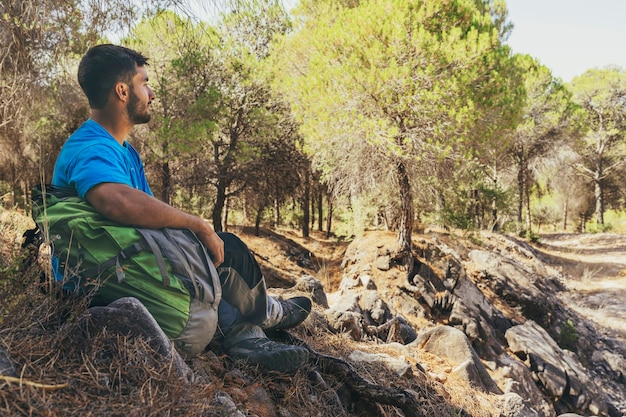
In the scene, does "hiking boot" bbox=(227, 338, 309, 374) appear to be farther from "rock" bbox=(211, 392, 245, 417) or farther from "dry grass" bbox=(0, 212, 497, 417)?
"rock" bbox=(211, 392, 245, 417)

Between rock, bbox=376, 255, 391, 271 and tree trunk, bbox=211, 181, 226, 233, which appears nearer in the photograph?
rock, bbox=376, 255, 391, 271

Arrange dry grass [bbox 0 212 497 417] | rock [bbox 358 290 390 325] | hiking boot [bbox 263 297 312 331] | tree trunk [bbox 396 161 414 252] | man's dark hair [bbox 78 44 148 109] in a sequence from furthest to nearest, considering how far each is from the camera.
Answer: tree trunk [bbox 396 161 414 252]
rock [bbox 358 290 390 325]
hiking boot [bbox 263 297 312 331]
man's dark hair [bbox 78 44 148 109]
dry grass [bbox 0 212 497 417]

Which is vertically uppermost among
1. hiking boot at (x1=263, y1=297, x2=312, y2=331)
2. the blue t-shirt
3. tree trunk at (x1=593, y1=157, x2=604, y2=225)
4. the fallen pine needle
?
tree trunk at (x1=593, y1=157, x2=604, y2=225)

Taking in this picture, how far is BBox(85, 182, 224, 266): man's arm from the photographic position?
1939 mm

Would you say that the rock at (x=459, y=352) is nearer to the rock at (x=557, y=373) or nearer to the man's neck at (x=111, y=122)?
the rock at (x=557, y=373)

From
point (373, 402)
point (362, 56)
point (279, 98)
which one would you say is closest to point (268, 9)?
point (373, 402)

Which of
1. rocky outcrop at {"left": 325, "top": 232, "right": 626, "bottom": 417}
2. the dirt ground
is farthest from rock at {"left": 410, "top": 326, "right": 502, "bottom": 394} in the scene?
the dirt ground

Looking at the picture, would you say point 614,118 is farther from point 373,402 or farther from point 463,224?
point 373,402

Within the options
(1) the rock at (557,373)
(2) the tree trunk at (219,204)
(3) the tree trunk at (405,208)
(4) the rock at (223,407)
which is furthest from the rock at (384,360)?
(2) the tree trunk at (219,204)

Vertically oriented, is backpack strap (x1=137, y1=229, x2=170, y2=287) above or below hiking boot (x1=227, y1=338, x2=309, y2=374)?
above

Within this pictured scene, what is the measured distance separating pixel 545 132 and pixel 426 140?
15.3 m

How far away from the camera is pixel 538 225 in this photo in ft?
113

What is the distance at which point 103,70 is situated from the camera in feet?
7.20

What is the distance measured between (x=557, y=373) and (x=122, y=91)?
797 cm
